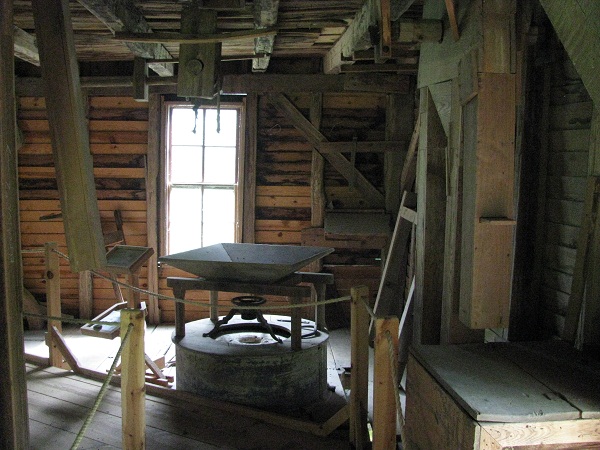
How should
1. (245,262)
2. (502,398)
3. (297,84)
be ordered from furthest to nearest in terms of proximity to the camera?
1. (297,84)
2. (245,262)
3. (502,398)

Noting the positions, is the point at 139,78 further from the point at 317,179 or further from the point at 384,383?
the point at 384,383

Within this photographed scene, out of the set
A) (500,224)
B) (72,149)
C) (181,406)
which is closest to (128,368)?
(72,149)

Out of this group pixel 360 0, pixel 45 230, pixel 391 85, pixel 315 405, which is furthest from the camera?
pixel 45 230

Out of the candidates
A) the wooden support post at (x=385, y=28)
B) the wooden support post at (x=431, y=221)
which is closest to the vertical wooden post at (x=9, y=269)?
the wooden support post at (x=385, y=28)

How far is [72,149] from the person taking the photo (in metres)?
3.10

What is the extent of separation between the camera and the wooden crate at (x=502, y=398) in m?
2.45

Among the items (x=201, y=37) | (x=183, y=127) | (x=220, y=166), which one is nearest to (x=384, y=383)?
(x=201, y=37)

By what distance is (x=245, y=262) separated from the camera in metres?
4.80

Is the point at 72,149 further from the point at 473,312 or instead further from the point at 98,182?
the point at 98,182

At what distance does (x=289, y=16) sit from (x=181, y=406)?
11.3 ft

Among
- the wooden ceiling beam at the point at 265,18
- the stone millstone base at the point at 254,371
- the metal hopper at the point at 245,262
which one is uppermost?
the wooden ceiling beam at the point at 265,18

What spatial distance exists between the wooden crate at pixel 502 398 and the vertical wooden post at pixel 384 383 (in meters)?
0.17

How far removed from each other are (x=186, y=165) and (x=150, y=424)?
4.26 meters

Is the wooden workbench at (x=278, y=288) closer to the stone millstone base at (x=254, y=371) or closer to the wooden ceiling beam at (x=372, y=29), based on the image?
the stone millstone base at (x=254, y=371)
